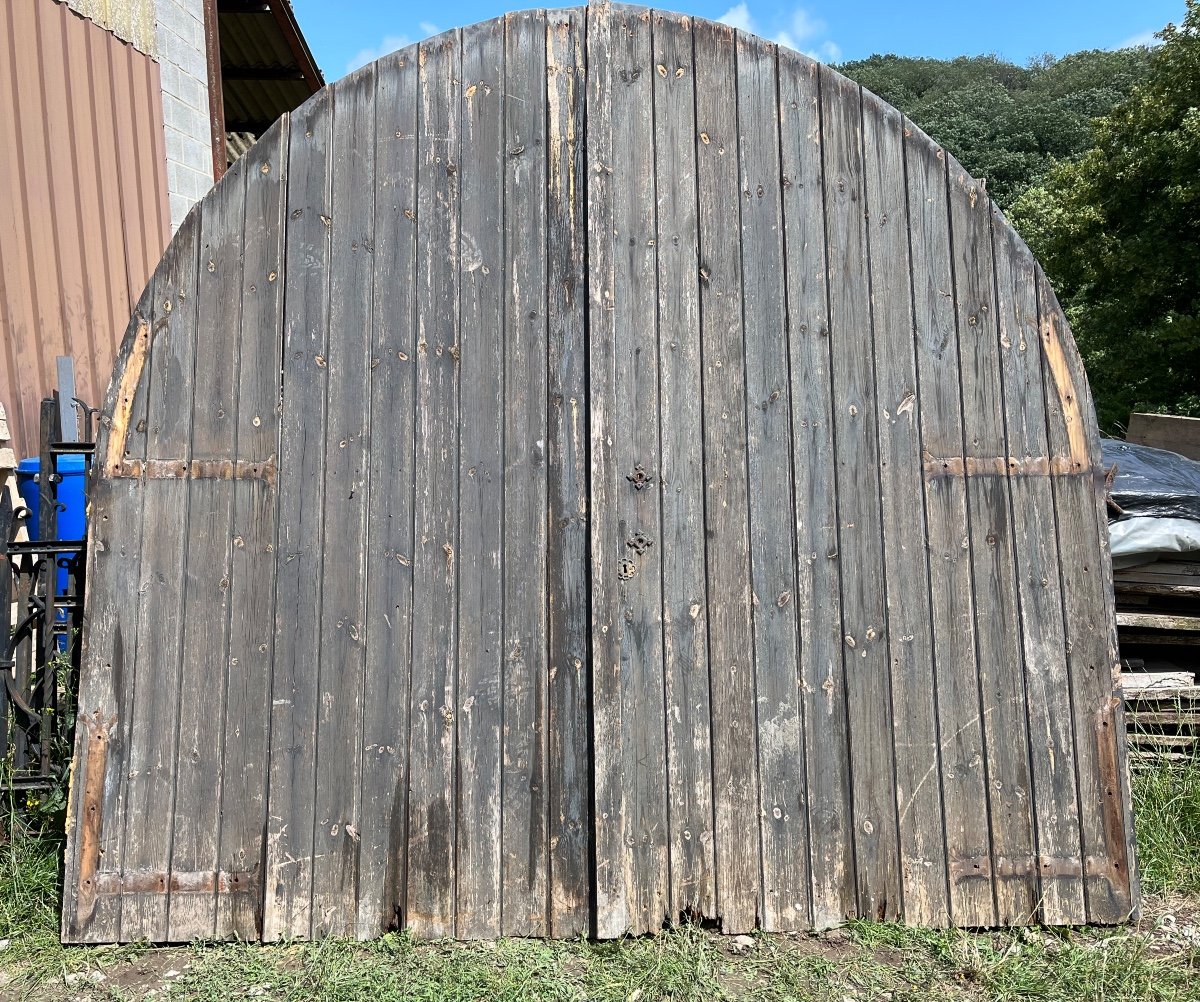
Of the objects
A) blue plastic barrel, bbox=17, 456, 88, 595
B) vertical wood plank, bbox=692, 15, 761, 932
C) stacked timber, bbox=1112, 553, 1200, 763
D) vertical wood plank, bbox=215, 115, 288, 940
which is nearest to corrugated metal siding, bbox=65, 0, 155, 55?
blue plastic barrel, bbox=17, 456, 88, 595

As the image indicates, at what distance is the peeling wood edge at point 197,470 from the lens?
3020 mm

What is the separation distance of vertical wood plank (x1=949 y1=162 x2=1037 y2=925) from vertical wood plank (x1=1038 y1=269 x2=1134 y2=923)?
→ 0.53 ft

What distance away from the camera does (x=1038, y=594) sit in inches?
120

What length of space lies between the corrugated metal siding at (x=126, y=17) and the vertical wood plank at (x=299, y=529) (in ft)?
9.59

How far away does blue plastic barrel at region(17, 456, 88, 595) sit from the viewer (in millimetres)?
3730

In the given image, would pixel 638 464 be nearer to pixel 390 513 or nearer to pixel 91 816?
pixel 390 513

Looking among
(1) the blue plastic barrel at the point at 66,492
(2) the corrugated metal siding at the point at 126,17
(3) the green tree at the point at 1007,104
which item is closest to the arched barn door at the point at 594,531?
(1) the blue plastic barrel at the point at 66,492

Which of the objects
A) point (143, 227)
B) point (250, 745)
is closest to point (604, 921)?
point (250, 745)

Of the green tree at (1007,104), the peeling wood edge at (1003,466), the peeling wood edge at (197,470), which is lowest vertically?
the peeling wood edge at (1003,466)

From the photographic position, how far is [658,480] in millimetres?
3092

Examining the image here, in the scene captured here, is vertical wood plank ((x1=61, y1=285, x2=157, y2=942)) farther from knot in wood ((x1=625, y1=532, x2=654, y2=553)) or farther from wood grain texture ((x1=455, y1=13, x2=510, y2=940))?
knot in wood ((x1=625, y1=532, x2=654, y2=553))

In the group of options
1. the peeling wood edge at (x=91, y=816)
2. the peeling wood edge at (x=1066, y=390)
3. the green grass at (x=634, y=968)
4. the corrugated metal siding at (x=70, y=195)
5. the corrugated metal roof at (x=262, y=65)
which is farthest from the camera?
the corrugated metal roof at (x=262, y=65)

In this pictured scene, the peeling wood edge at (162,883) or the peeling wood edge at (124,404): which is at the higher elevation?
the peeling wood edge at (124,404)

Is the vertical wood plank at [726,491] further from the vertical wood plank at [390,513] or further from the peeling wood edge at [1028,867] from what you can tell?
the vertical wood plank at [390,513]
